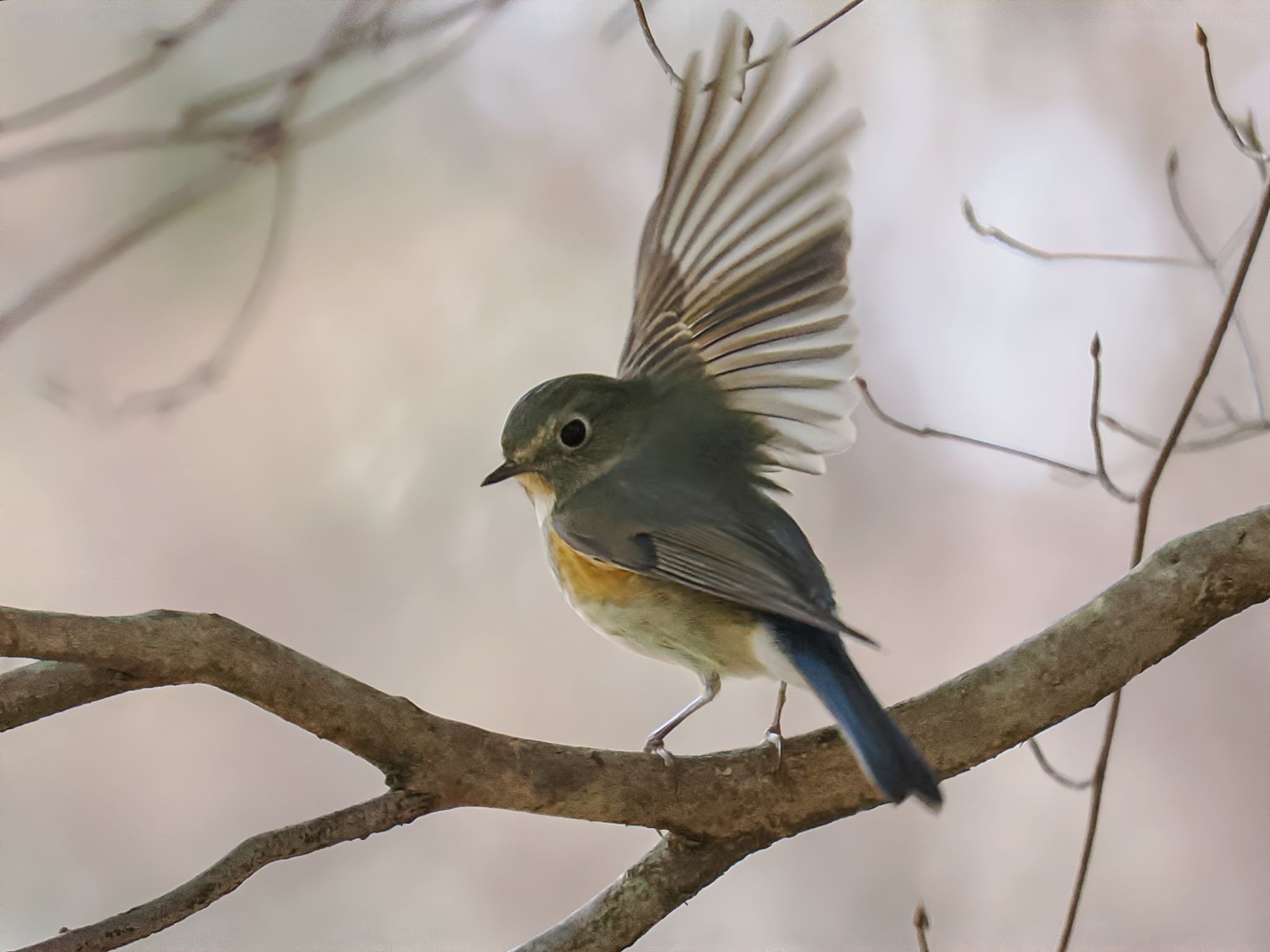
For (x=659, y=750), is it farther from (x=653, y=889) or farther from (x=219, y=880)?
(x=219, y=880)

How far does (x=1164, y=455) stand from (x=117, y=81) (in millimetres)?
1340

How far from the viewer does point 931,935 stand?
1816 mm

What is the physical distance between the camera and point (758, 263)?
1413 mm

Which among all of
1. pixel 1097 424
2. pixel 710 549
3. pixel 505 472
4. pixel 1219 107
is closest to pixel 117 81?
pixel 505 472

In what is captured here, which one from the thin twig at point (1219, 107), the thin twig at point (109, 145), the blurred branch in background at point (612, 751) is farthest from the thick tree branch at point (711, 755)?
the thin twig at point (109, 145)

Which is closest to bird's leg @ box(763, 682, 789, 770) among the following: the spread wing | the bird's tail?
the bird's tail

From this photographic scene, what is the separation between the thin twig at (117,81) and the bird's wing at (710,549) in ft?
2.36

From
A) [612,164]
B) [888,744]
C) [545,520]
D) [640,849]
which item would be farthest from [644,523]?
[612,164]

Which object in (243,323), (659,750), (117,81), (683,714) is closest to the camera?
(659,750)

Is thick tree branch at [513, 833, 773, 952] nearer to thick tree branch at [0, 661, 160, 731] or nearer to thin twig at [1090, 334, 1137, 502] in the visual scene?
thick tree branch at [0, 661, 160, 731]

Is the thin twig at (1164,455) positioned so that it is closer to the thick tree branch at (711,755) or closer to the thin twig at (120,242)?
the thick tree branch at (711,755)

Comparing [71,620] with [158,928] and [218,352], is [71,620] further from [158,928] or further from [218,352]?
[218,352]

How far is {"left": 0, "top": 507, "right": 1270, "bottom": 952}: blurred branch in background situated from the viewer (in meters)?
0.93

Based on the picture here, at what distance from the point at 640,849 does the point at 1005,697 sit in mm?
732
